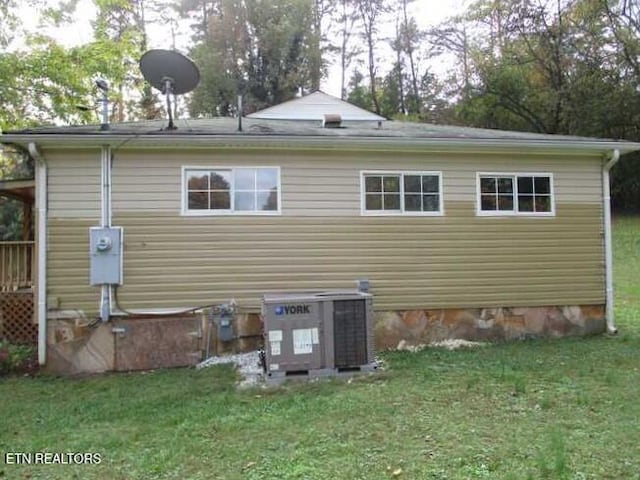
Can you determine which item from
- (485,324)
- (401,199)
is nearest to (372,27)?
(401,199)

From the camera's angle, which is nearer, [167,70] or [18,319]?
[167,70]

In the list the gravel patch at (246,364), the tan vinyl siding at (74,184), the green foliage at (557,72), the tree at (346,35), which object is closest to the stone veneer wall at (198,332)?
the gravel patch at (246,364)

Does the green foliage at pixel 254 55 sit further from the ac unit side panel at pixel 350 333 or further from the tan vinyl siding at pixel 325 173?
the ac unit side panel at pixel 350 333

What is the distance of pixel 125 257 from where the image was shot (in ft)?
20.9

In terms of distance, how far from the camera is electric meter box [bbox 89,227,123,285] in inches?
244

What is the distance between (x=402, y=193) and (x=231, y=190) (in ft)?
7.72

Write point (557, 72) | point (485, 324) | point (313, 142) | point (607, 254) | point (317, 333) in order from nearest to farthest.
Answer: point (317, 333), point (313, 142), point (485, 324), point (607, 254), point (557, 72)

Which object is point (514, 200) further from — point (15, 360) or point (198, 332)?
point (15, 360)

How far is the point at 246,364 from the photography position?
608 centimetres

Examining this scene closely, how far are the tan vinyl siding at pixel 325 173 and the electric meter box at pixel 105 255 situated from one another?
379 mm

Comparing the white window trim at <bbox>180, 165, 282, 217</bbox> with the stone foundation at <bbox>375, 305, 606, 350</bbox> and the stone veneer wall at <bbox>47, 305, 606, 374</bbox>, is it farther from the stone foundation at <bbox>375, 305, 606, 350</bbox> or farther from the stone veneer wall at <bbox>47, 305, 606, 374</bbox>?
the stone foundation at <bbox>375, 305, 606, 350</bbox>

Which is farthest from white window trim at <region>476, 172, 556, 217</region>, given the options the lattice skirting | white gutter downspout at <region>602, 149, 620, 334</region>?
the lattice skirting

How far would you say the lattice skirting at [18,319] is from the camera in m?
7.27

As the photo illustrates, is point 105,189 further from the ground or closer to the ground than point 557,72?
closer to the ground
